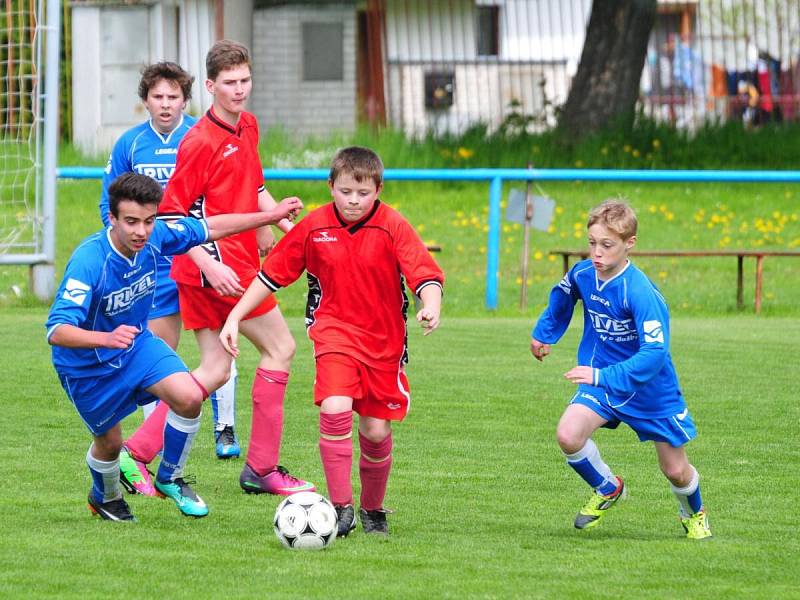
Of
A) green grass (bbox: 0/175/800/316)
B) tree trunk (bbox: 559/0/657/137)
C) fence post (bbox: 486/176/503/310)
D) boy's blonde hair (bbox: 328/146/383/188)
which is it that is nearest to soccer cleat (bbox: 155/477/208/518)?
boy's blonde hair (bbox: 328/146/383/188)

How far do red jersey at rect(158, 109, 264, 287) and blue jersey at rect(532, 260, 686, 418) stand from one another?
60.5 inches

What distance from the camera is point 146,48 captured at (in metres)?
23.5

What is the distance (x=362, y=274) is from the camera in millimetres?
5754

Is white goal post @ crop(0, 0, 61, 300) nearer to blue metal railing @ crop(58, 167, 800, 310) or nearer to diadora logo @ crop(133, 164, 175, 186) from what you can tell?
blue metal railing @ crop(58, 167, 800, 310)

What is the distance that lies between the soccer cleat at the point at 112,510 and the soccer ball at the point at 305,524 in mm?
736

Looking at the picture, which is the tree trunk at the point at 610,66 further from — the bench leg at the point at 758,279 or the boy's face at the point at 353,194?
the boy's face at the point at 353,194

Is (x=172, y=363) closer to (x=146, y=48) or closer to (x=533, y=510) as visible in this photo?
(x=533, y=510)

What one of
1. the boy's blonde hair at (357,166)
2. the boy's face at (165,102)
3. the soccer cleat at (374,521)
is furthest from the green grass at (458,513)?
the boy's face at (165,102)

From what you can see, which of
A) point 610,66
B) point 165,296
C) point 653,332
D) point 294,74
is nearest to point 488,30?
point 294,74

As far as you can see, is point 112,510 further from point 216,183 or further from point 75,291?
point 216,183

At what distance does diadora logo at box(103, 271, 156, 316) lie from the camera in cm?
569

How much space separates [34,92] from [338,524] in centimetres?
910

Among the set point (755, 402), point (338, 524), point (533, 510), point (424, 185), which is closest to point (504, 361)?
point (755, 402)

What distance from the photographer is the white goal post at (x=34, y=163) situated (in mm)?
13453
